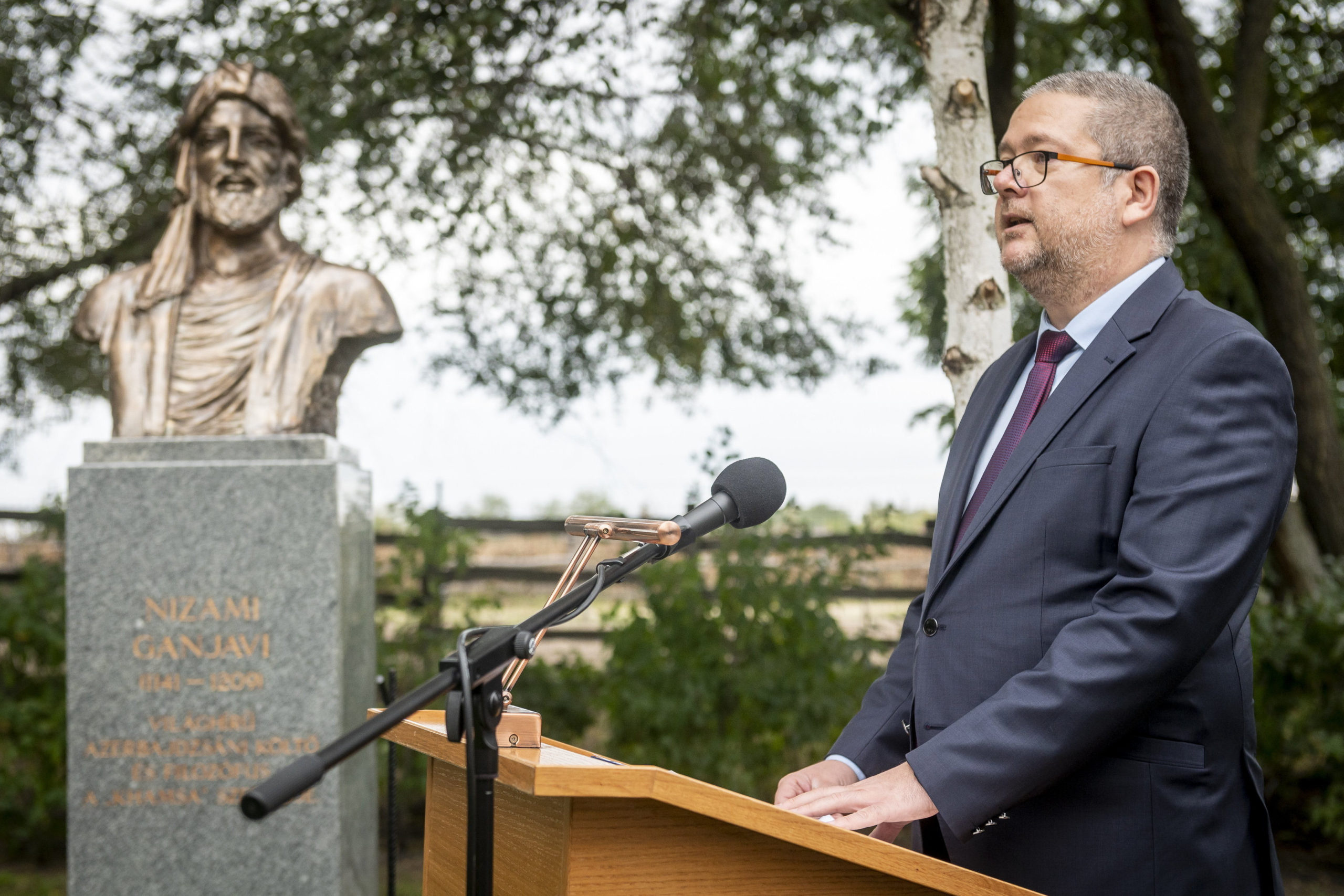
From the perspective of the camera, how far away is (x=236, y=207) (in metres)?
4.75

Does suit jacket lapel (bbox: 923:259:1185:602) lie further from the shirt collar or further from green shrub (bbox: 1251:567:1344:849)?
green shrub (bbox: 1251:567:1344:849)

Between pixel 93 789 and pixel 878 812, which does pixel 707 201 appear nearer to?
pixel 93 789

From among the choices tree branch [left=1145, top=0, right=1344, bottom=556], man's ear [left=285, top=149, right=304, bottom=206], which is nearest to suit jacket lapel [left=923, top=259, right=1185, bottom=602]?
man's ear [left=285, top=149, right=304, bottom=206]

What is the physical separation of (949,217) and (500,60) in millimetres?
4559

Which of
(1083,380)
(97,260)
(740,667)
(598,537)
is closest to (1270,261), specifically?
(740,667)

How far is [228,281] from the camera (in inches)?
193

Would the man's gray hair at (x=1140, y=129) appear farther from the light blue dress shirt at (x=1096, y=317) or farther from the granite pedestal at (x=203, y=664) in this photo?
the granite pedestal at (x=203, y=664)

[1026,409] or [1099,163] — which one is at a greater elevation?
[1099,163]

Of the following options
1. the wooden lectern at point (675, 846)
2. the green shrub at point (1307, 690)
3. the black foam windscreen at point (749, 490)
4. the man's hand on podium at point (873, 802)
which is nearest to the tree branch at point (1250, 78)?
the green shrub at point (1307, 690)

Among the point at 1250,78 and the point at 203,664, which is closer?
the point at 203,664

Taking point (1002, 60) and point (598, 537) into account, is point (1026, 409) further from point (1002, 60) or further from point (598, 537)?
point (1002, 60)

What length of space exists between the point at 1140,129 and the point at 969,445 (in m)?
0.64

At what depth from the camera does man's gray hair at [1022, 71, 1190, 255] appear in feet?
6.19

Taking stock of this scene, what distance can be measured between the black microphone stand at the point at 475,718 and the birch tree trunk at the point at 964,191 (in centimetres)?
193
